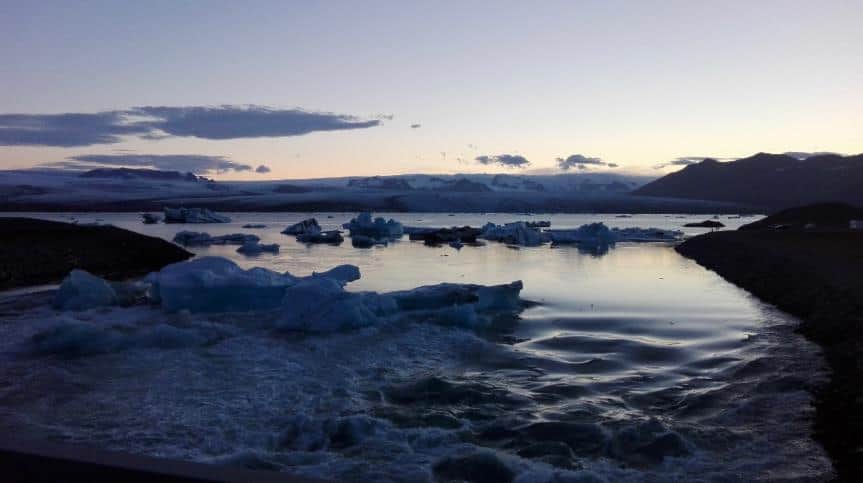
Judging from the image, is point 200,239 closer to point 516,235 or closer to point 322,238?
point 322,238

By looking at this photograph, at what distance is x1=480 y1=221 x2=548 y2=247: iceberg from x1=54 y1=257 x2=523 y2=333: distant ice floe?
22.2 meters

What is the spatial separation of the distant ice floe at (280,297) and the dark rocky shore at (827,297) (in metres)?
4.73

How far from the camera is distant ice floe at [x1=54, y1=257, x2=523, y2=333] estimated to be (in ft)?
32.6

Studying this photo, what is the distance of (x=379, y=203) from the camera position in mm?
110500

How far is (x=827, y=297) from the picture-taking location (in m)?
10.7

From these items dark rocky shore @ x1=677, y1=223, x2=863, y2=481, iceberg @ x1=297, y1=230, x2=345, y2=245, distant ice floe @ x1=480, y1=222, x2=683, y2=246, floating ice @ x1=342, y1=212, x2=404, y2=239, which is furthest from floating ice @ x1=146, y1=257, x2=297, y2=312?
floating ice @ x1=342, y1=212, x2=404, y2=239

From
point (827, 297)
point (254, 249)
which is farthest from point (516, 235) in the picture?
point (827, 297)

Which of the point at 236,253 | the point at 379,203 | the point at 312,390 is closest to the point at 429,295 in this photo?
the point at 312,390

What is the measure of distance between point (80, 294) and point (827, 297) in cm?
1224

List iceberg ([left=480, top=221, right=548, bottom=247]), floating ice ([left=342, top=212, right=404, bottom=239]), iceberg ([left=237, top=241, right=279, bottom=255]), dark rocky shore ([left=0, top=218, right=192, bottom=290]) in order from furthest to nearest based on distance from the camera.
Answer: floating ice ([left=342, top=212, right=404, bottom=239])
iceberg ([left=480, top=221, right=548, bottom=247])
iceberg ([left=237, top=241, right=279, bottom=255])
dark rocky shore ([left=0, top=218, right=192, bottom=290])

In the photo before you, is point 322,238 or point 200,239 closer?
point 200,239

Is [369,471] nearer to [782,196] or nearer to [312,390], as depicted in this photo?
[312,390]

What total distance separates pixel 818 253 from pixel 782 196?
13570 cm

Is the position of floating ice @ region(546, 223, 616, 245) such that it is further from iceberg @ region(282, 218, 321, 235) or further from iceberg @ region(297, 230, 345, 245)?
iceberg @ region(282, 218, 321, 235)
